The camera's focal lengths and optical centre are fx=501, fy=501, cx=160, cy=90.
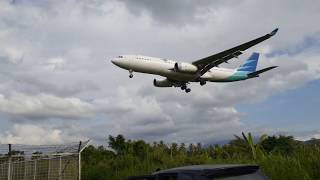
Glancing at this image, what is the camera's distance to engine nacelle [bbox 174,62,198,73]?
3890 centimetres

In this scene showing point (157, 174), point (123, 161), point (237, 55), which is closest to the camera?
point (157, 174)

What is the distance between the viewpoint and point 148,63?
39.2 meters

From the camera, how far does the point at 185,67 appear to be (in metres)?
39.0

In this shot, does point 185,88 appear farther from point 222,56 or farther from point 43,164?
point 43,164

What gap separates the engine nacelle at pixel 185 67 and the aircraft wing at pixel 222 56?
18.5 inches

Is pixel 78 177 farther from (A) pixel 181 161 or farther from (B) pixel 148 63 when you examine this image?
(B) pixel 148 63

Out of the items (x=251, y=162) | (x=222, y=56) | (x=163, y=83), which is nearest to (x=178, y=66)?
(x=222, y=56)

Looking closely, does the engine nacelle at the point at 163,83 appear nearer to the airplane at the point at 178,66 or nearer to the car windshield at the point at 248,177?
the airplane at the point at 178,66

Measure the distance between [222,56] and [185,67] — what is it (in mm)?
2972

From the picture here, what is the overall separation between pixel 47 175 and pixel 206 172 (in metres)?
→ 10.4

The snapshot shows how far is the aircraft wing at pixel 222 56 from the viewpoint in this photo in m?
35.5

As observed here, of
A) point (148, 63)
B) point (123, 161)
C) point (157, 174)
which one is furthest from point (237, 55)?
point (157, 174)

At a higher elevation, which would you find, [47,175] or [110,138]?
[110,138]

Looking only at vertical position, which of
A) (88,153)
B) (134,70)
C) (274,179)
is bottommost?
(274,179)
